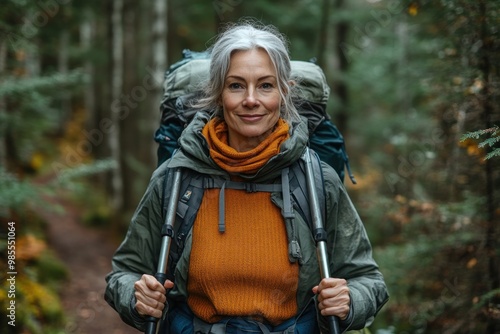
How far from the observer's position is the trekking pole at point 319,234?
2695 mm

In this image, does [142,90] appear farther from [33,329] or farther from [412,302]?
[412,302]

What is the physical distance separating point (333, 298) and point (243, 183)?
2.59ft

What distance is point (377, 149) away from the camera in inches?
723

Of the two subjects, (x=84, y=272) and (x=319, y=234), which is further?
(x=84, y=272)

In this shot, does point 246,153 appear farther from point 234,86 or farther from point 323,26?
point 323,26

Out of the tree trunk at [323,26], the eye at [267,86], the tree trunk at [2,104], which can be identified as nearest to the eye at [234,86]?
the eye at [267,86]

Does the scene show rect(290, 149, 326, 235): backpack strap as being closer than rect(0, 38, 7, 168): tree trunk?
Yes

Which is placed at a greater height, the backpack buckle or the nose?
A: the nose

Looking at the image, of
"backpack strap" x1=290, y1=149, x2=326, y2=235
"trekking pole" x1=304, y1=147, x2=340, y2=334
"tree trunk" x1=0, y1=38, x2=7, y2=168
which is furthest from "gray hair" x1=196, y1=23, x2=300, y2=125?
"tree trunk" x1=0, y1=38, x2=7, y2=168

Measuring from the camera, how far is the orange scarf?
9.46 ft

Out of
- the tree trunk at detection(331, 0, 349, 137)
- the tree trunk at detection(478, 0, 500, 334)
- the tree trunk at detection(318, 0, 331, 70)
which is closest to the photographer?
the tree trunk at detection(478, 0, 500, 334)

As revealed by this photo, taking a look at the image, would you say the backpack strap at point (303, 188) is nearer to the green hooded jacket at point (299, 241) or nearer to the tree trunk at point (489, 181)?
the green hooded jacket at point (299, 241)

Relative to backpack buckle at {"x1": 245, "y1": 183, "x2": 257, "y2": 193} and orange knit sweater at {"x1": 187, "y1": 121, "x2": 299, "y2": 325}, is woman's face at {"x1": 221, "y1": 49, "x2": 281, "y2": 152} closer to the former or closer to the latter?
orange knit sweater at {"x1": 187, "y1": 121, "x2": 299, "y2": 325}

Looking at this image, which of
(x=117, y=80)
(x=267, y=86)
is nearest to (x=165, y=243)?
(x=267, y=86)
